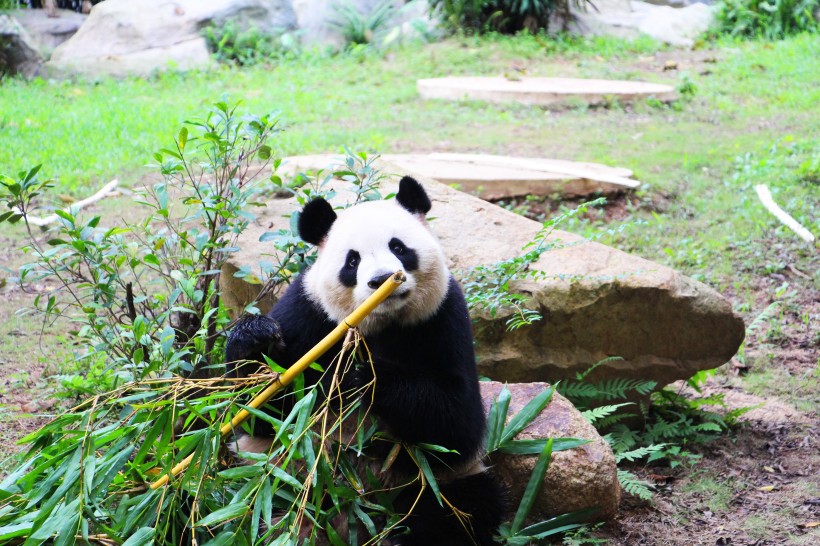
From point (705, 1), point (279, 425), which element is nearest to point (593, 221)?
point (279, 425)

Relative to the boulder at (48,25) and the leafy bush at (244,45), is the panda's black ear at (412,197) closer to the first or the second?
the leafy bush at (244,45)

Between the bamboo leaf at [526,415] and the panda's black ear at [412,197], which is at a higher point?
the panda's black ear at [412,197]

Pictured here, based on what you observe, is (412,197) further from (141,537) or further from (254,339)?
(141,537)

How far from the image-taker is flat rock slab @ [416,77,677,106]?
1182 cm

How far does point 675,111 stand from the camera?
11531mm

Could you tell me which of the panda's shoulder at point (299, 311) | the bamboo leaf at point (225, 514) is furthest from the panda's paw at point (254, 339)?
the bamboo leaf at point (225, 514)

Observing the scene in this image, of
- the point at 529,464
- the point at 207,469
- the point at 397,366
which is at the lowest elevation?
the point at 529,464

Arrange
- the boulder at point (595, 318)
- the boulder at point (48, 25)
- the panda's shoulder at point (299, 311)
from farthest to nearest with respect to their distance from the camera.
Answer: the boulder at point (48, 25)
the boulder at point (595, 318)
the panda's shoulder at point (299, 311)

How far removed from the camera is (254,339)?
345cm

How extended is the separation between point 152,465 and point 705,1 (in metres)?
22.0

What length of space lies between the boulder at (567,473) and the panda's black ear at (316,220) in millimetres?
1240

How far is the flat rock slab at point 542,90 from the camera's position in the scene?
11.8m

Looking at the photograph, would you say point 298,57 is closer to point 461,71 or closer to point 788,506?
point 461,71

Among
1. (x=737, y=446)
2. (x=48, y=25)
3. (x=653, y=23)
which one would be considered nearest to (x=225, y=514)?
(x=737, y=446)
